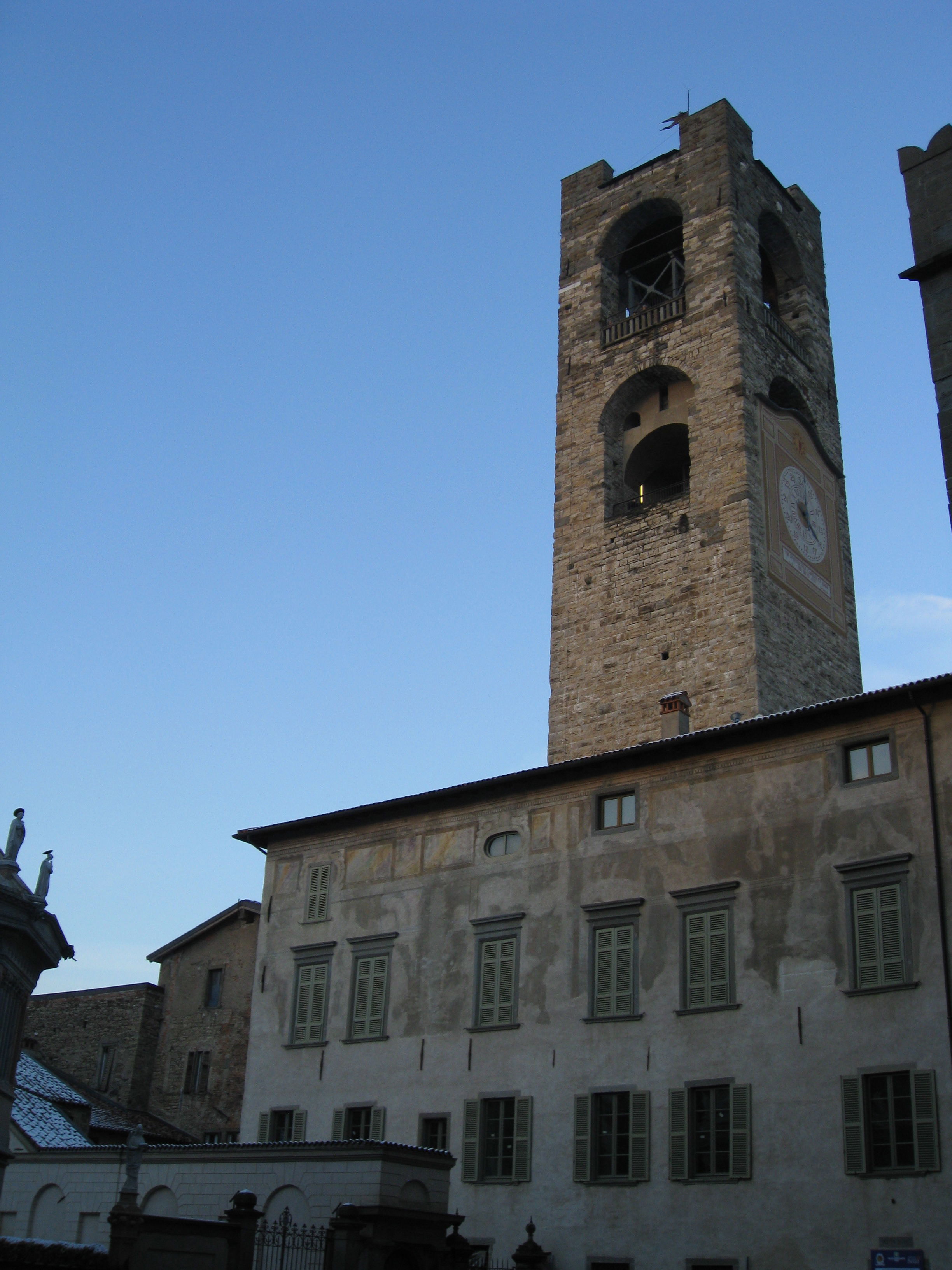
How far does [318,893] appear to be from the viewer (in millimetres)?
26812

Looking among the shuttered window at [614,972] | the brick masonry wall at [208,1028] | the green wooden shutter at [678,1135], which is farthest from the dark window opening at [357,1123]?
the brick masonry wall at [208,1028]

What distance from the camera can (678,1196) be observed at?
20.3m

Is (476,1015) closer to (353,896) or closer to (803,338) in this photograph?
(353,896)

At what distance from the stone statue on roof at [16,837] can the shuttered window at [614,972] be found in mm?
10736

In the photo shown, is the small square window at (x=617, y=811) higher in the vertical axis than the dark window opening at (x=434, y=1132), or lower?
higher

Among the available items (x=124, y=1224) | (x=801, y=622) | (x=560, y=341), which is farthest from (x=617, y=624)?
(x=124, y=1224)

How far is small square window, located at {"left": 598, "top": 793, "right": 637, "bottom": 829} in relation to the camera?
23.4 meters

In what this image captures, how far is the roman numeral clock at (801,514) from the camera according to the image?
1344 inches

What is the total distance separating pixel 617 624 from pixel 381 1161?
56.9 ft

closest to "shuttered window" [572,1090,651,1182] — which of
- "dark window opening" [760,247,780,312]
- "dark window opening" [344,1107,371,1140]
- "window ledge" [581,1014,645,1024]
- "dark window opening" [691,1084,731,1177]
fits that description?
"dark window opening" [691,1084,731,1177]

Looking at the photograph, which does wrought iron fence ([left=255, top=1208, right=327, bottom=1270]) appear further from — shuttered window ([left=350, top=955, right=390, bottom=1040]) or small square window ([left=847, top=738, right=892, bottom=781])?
small square window ([left=847, top=738, right=892, bottom=781])

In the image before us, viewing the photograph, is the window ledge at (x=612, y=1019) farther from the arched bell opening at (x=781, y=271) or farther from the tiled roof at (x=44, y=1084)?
the arched bell opening at (x=781, y=271)

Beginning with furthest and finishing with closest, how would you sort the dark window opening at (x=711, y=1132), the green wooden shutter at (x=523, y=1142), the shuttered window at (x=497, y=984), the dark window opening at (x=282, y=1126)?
1. the dark window opening at (x=282, y=1126)
2. the shuttered window at (x=497, y=984)
3. the green wooden shutter at (x=523, y=1142)
4. the dark window opening at (x=711, y=1132)

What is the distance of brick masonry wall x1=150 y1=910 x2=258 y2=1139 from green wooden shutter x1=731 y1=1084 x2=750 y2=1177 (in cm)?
1415
